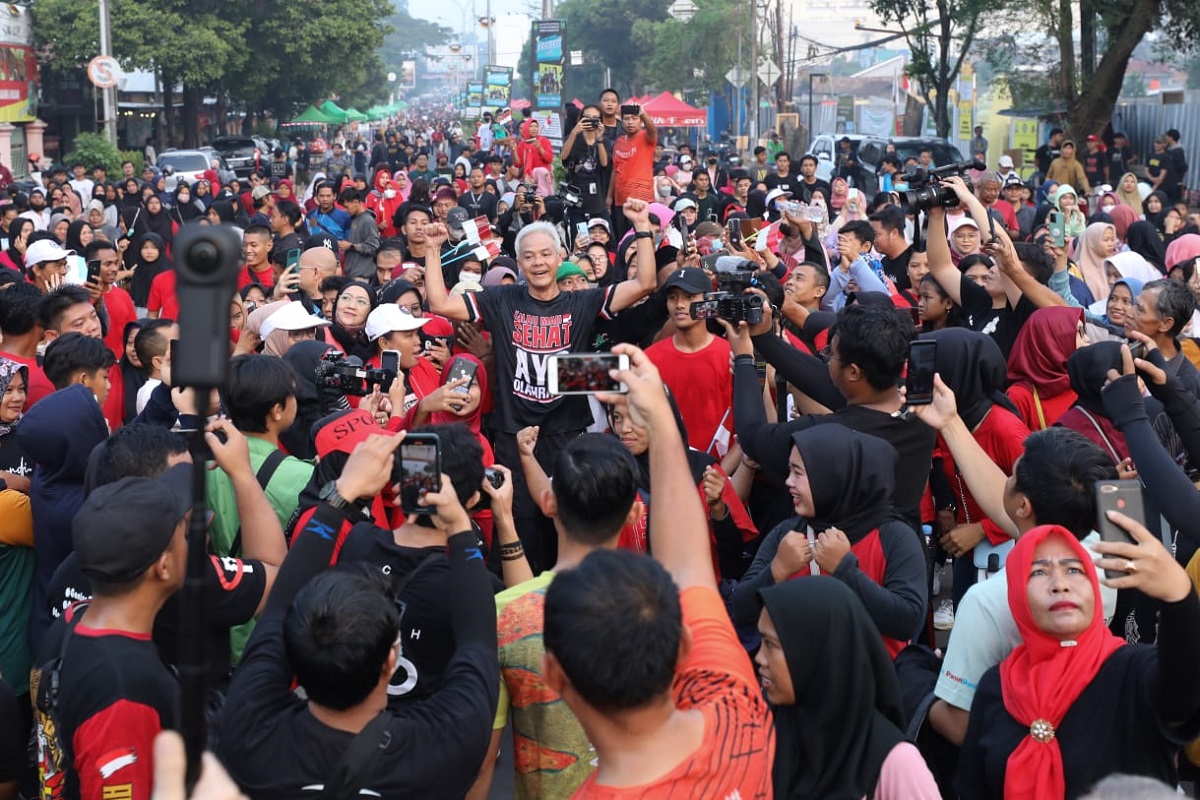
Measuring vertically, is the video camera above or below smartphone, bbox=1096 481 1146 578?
above

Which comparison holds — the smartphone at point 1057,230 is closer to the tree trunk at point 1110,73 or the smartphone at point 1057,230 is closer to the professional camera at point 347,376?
the professional camera at point 347,376

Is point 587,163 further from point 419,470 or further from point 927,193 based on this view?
point 419,470

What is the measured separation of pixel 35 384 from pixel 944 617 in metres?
4.38

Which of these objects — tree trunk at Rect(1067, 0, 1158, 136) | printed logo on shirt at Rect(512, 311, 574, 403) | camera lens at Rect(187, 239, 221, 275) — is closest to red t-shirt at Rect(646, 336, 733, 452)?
printed logo on shirt at Rect(512, 311, 574, 403)

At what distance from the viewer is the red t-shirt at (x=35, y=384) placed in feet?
19.1

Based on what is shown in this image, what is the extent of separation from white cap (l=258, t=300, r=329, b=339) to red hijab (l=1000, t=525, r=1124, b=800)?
416 cm

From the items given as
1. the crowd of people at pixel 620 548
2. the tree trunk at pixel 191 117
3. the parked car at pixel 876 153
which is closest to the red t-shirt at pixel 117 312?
the crowd of people at pixel 620 548

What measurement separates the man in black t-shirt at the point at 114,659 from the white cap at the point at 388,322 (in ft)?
9.40

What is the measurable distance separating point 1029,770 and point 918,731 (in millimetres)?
505

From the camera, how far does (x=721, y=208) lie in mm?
15758

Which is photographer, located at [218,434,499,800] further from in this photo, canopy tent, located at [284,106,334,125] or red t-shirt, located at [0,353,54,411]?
canopy tent, located at [284,106,334,125]

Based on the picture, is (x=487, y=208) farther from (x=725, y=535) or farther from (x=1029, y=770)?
(x=1029, y=770)

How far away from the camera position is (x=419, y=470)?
3.19 m

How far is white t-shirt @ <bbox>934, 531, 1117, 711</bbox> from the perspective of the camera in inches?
132
